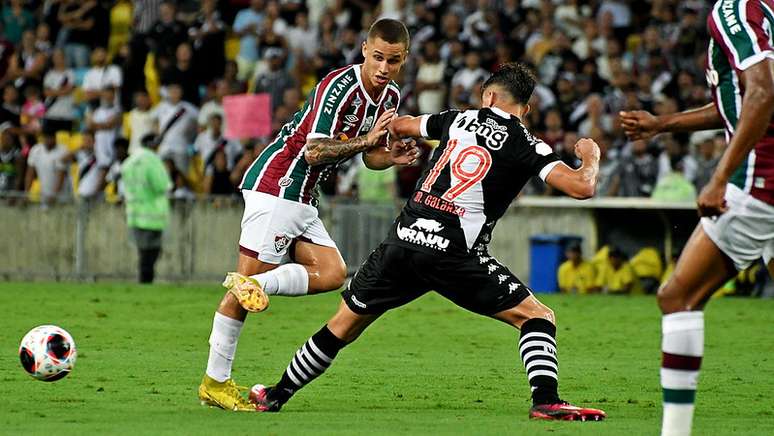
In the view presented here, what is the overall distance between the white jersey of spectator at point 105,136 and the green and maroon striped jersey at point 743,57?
19.2 meters

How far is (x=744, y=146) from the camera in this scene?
657 cm

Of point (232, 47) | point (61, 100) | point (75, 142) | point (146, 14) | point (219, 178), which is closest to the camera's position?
point (219, 178)

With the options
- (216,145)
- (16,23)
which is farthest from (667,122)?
(16,23)

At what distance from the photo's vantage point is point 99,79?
26.4 m

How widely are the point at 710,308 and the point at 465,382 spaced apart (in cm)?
835

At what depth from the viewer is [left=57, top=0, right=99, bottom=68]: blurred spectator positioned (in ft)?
90.3

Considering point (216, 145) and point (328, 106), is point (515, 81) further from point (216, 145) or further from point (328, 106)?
point (216, 145)

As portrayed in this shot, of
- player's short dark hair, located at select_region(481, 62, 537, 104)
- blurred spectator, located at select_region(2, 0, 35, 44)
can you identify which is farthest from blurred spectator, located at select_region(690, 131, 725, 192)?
blurred spectator, located at select_region(2, 0, 35, 44)

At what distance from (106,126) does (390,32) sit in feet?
55.7

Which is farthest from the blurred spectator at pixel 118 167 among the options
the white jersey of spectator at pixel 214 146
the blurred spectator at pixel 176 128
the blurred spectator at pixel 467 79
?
the blurred spectator at pixel 467 79

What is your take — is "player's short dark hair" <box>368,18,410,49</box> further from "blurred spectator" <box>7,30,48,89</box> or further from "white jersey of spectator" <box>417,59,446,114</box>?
"blurred spectator" <box>7,30,48,89</box>

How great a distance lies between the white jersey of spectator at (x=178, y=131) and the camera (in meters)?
24.3

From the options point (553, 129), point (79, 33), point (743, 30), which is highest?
point (743, 30)

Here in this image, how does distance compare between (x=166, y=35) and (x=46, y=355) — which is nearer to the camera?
(x=46, y=355)
